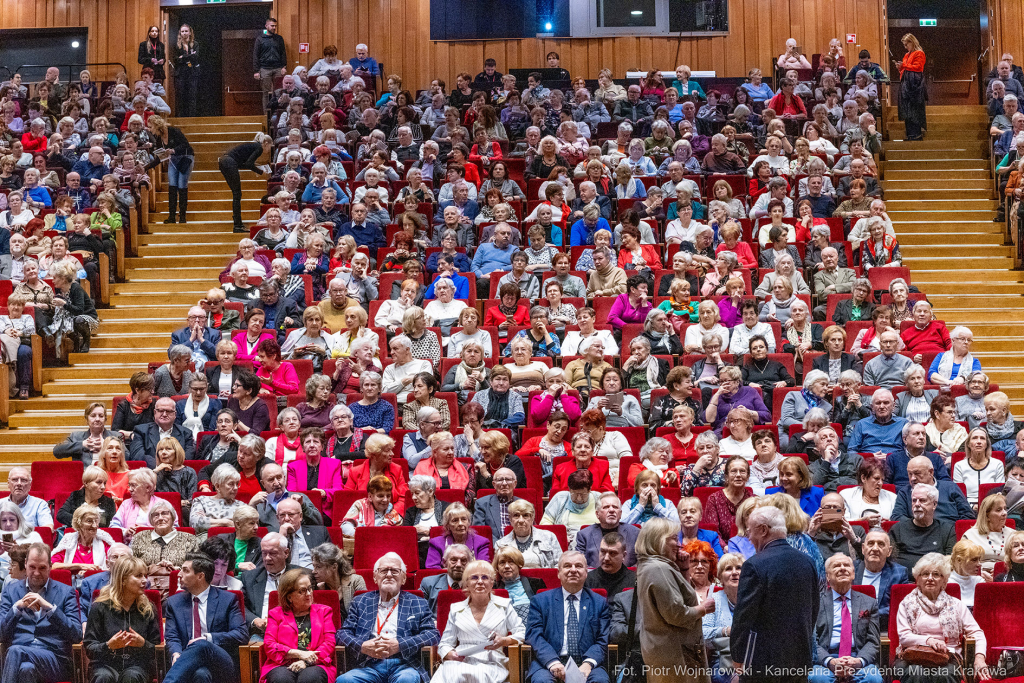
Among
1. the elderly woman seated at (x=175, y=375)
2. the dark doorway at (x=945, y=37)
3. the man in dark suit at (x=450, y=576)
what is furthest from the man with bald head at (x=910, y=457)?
the dark doorway at (x=945, y=37)

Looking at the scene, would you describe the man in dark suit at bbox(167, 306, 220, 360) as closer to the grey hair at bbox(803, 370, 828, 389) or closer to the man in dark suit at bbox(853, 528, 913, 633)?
the grey hair at bbox(803, 370, 828, 389)

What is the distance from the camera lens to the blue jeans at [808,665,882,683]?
13.3ft

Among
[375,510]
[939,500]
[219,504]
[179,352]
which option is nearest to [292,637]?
[375,510]

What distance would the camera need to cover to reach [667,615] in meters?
3.50

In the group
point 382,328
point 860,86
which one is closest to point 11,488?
point 382,328

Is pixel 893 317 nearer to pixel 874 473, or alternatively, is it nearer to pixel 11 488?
pixel 874 473

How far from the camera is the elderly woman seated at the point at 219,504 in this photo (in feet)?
16.9

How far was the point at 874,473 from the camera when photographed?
5.14 m

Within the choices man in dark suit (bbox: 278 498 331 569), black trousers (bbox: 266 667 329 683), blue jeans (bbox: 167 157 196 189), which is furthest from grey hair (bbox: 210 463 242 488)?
blue jeans (bbox: 167 157 196 189)

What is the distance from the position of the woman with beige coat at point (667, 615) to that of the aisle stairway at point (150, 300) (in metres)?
4.49

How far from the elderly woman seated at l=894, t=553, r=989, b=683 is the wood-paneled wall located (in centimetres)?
839

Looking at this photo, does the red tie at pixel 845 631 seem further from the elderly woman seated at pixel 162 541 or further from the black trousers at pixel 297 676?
the elderly woman seated at pixel 162 541

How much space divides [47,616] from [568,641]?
77.3 inches

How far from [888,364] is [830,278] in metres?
1.20
